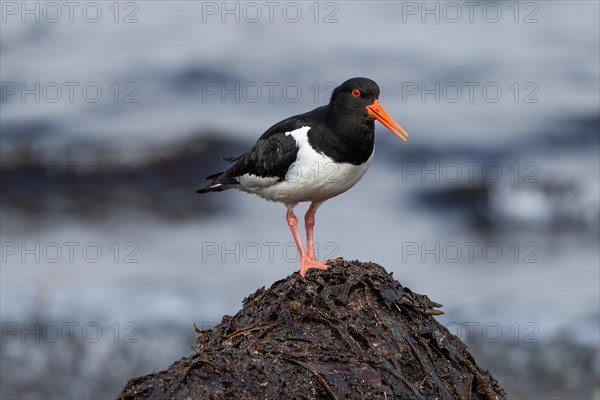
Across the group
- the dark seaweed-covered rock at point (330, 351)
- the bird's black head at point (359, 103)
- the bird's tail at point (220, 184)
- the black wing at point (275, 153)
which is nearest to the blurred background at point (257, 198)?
the bird's tail at point (220, 184)

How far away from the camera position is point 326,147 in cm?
877

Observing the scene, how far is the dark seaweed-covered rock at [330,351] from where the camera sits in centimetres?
586

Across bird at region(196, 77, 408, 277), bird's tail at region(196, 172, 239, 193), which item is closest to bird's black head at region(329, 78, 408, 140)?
bird at region(196, 77, 408, 277)

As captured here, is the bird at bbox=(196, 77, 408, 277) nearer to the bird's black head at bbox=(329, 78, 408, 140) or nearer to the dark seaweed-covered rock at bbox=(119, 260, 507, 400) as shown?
the bird's black head at bbox=(329, 78, 408, 140)

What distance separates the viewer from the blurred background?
46.5ft

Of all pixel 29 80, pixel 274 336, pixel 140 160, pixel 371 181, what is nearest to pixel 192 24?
pixel 29 80

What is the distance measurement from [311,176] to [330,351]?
2.81 metres

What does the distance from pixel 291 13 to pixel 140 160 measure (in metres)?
7.99

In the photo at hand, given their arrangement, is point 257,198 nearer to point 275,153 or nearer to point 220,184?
point 220,184

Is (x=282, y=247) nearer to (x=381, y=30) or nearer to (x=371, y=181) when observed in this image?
(x=371, y=181)

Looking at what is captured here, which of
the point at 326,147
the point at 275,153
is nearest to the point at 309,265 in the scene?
the point at 326,147

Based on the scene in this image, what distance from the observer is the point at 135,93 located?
24.0 m

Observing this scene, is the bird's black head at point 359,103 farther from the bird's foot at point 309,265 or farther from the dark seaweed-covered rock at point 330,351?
the dark seaweed-covered rock at point 330,351

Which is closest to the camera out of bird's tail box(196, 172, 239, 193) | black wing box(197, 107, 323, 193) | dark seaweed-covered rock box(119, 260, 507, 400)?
dark seaweed-covered rock box(119, 260, 507, 400)
